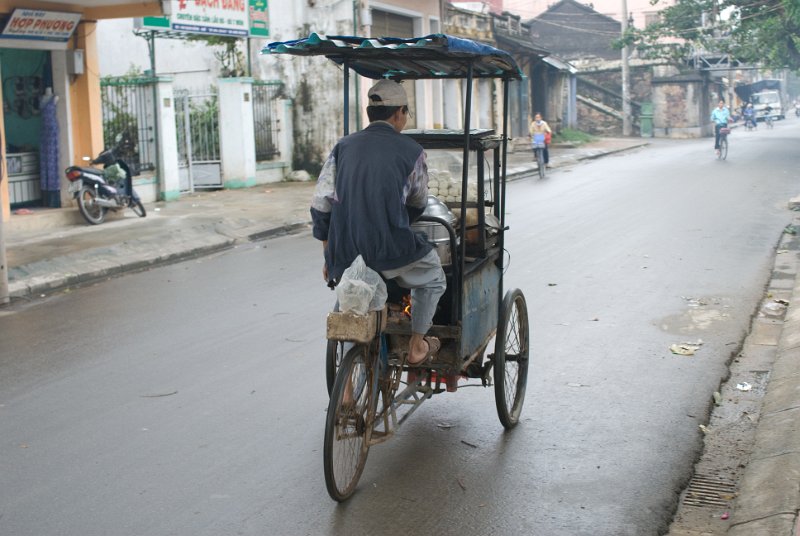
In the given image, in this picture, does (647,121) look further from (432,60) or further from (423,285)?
(423,285)

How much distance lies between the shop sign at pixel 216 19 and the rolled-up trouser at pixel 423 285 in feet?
46.6

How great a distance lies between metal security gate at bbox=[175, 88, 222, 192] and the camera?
65.9 ft

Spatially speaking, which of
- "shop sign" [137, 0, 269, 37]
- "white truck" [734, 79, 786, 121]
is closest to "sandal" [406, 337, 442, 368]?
"shop sign" [137, 0, 269, 37]

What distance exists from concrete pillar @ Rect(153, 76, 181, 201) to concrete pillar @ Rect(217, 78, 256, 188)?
7.68ft

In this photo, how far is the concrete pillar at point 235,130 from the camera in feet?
68.4

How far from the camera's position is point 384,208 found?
4.69m

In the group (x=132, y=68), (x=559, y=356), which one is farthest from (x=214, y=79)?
(x=559, y=356)

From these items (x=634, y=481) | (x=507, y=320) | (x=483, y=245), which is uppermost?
(x=483, y=245)

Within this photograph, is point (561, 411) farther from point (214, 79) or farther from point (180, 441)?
point (214, 79)

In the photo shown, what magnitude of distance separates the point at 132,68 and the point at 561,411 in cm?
1917

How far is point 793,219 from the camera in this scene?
15.4 metres

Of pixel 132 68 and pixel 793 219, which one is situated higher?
pixel 132 68

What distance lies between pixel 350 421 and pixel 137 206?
1277 cm

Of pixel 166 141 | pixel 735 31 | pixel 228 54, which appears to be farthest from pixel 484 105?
pixel 166 141
